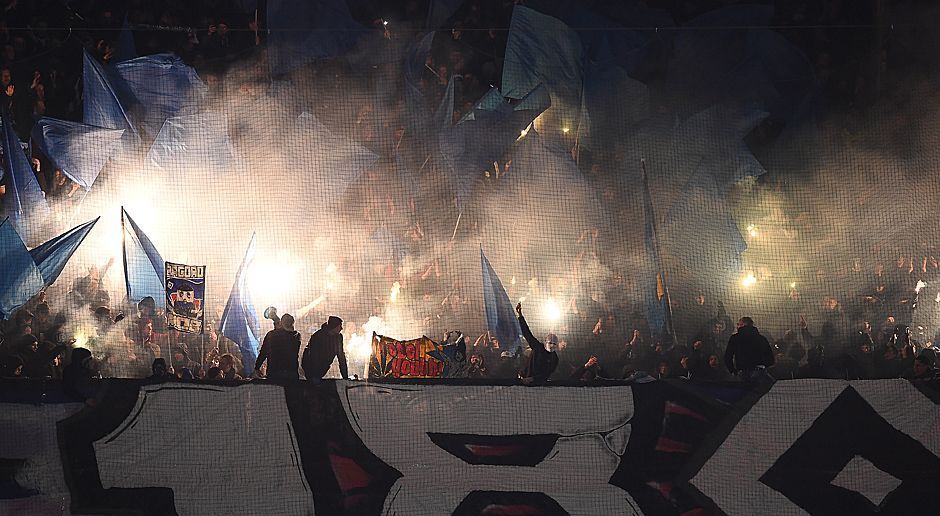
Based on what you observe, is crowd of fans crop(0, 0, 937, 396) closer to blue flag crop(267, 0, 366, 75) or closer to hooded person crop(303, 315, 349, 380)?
blue flag crop(267, 0, 366, 75)

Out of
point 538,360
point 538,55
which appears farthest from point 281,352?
point 538,55

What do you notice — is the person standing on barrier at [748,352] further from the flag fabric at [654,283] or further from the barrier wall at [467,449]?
the flag fabric at [654,283]

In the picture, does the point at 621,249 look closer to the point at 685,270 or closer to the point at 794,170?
the point at 685,270

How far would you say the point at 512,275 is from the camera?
865 cm

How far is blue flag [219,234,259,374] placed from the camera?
771 centimetres

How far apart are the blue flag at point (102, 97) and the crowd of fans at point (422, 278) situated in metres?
0.16

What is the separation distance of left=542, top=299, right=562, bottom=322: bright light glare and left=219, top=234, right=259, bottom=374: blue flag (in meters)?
→ 2.67

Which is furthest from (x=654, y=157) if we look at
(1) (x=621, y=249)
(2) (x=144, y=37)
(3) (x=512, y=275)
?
→ (2) (x=144, y=37)

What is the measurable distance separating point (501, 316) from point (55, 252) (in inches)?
150

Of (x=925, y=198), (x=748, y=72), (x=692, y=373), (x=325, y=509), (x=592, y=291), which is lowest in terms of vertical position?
(x=325, y=509)

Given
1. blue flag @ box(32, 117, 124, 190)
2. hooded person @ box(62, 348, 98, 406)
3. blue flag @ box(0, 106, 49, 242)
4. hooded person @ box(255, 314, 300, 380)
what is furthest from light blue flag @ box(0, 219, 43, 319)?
hooded person @ box(255, 314, 300, 380)

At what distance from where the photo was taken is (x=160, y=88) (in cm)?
855

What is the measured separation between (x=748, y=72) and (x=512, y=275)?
3.08 meters

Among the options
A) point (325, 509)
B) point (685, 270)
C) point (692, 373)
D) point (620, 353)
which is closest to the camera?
point (325, 509)
